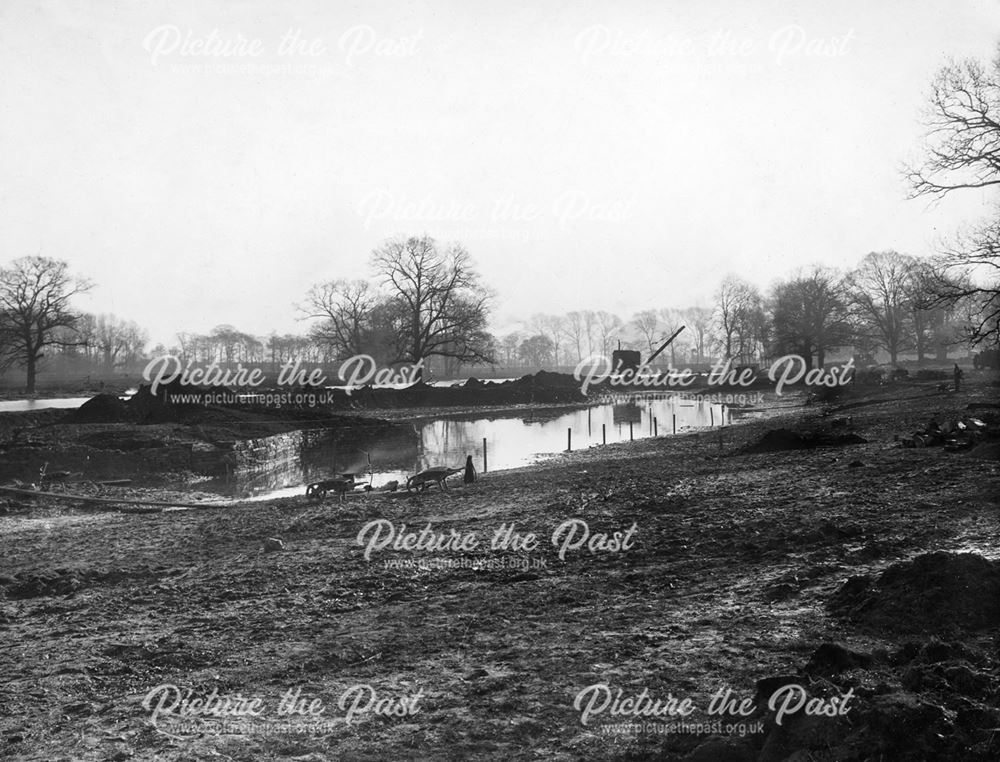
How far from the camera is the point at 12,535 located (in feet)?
39.9

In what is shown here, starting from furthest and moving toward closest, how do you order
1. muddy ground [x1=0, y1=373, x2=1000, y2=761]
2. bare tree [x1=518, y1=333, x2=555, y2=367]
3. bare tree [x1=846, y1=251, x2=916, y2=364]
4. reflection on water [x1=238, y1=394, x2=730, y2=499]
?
bare tree [x1=518, y1=333, x2=555, y2=367]
bare tree [x1=846, y1=251, x2=916, y2=364]
reflection on water [x1=238, y1=394, x2=730, y2=499]
muddy ground [x1=0, y1=373, x2=1000, y2=761]

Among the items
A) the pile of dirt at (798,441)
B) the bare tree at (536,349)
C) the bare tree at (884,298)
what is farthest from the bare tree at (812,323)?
the bare tree at (536,349)

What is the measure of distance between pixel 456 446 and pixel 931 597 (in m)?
24.6

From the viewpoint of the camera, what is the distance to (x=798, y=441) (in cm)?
1744

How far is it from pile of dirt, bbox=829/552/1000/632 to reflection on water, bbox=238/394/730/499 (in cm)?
1541

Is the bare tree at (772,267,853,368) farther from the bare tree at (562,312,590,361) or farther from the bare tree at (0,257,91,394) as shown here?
Answer: the bare tree at (562,312,590,361)

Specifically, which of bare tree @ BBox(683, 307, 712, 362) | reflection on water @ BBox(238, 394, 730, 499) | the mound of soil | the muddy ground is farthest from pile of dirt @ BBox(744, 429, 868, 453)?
bare tree @ BBox(683, 307, 712, 362)

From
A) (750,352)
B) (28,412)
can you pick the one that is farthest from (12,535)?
(750,352)

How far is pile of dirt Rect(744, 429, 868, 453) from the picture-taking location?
1712cm

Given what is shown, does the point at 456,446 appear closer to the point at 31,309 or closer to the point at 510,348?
the point at 31,309

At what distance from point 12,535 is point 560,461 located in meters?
14.0

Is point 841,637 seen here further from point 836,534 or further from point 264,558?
point 264,558

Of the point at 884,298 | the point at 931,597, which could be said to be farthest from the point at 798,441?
the point at 884,298

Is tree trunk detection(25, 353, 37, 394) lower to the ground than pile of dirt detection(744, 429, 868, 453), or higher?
higher
